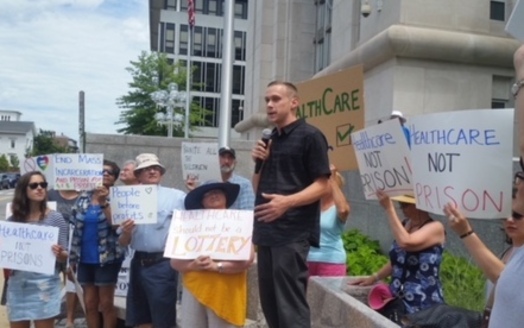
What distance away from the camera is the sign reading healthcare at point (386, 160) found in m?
3.49

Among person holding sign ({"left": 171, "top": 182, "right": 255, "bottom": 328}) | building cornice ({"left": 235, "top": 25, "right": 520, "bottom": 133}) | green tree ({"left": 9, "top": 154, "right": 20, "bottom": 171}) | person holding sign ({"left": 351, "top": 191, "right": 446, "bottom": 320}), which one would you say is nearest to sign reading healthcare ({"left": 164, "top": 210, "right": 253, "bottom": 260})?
person holding sign ({"left": 171, "top": 182, "right": 255, "bottom": 328})

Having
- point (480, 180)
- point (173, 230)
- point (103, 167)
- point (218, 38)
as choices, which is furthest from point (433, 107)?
point (218, 38)

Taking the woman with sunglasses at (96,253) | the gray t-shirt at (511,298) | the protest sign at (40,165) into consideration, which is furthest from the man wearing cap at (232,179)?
the gray t-shirt at (511,298)

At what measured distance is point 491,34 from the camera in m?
11.5

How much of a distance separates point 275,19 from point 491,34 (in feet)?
40.0

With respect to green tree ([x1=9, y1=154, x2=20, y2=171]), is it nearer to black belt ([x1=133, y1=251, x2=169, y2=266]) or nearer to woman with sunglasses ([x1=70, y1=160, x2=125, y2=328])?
woman with sunglasses ([x1=70, y1=160, x2=125, y2=328])

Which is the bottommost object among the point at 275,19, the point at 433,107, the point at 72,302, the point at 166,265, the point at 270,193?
the point at 72,302

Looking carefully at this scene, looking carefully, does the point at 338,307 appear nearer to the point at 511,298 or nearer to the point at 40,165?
the point at 511,298

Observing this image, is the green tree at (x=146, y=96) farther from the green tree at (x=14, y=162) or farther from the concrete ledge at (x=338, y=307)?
the green tree at (x=14, y=162)

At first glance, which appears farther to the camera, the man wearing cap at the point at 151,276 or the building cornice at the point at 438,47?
the building cornice at the point at 438,47

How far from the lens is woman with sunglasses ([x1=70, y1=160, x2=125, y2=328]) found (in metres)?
5.80

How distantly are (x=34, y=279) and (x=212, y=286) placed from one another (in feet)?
5.58

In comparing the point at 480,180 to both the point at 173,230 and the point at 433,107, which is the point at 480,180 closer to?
the point at 173,230

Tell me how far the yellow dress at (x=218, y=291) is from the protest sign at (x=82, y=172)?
2204 mm
